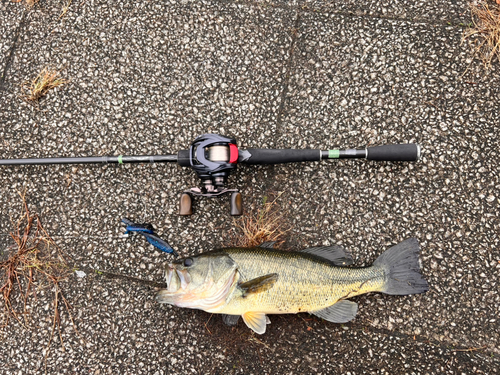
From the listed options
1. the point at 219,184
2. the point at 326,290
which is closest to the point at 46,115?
the point at 219,184

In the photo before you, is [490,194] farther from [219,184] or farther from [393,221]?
[219,184]

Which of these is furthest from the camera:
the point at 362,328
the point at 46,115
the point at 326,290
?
the point at 46,115

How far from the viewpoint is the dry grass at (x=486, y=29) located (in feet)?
10.7

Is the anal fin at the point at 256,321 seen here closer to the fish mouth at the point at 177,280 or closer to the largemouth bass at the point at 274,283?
the largemouth bass at the point at 274,283

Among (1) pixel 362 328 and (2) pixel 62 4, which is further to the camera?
(2) pixel 62 4

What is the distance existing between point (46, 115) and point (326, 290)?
3350 mm

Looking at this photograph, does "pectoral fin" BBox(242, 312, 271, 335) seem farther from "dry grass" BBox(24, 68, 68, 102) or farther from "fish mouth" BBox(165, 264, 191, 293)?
"dry grass" BBox(24, 68, 68, 102)

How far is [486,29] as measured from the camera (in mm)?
3309

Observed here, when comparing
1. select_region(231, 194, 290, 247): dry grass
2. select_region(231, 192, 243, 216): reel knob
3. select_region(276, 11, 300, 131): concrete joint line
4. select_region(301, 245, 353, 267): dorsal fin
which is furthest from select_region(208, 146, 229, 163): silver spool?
select_region(301, 245, 353, 267): dorsal fin

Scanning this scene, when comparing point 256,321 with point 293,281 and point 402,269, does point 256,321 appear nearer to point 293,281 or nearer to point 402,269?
point 293,281

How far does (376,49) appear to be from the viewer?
3.38 metres

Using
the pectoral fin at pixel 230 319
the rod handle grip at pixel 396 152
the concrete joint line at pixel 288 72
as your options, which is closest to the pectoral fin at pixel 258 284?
the pectoral fin at pixel 230 319

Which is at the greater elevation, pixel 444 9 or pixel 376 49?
pixel 444 9

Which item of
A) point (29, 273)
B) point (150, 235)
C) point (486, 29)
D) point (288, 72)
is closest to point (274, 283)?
point (150, 235)
